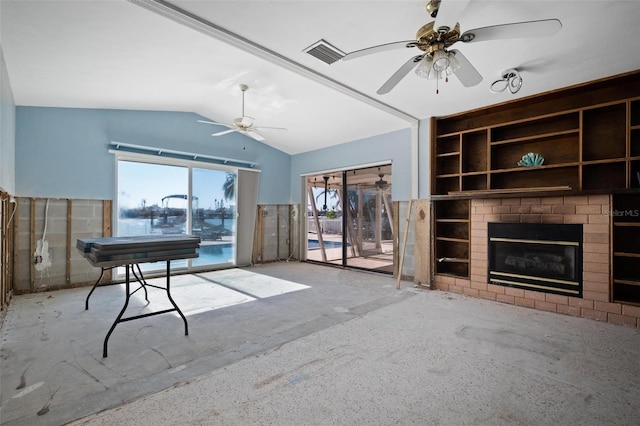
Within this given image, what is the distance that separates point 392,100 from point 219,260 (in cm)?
461

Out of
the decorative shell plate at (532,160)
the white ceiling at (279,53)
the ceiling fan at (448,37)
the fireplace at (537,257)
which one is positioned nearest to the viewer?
the ceiling fan at (448,37)

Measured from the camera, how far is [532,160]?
3793 mm

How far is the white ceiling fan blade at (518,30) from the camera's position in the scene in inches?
74.2

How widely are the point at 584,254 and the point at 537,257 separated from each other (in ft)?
1.54


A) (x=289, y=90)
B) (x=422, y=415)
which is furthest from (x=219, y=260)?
(x=422, y=415)

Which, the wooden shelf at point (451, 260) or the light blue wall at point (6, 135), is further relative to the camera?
the wooden shelf at point (451, 260)

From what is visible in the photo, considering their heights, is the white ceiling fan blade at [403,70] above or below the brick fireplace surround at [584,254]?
above

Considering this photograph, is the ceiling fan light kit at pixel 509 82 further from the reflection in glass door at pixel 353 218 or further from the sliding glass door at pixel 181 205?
the sliding glass door at pixel 181 205

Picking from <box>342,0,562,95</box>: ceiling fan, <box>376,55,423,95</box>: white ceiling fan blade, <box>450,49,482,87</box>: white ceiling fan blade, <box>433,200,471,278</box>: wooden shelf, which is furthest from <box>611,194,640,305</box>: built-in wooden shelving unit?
<box>376,55,423,95</box>: white ceiling fan blade

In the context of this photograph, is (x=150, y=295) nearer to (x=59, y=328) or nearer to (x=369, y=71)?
(x=59, y=328)

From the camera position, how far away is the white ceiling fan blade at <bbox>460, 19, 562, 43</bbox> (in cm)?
188

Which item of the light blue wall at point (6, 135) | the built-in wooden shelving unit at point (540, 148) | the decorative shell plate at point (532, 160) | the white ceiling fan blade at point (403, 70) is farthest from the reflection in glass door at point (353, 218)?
the light blue wall at point (6, 135)

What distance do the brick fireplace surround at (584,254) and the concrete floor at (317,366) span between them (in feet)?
0.83

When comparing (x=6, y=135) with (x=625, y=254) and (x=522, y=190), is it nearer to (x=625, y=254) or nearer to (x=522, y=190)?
(x=522, y=190)
